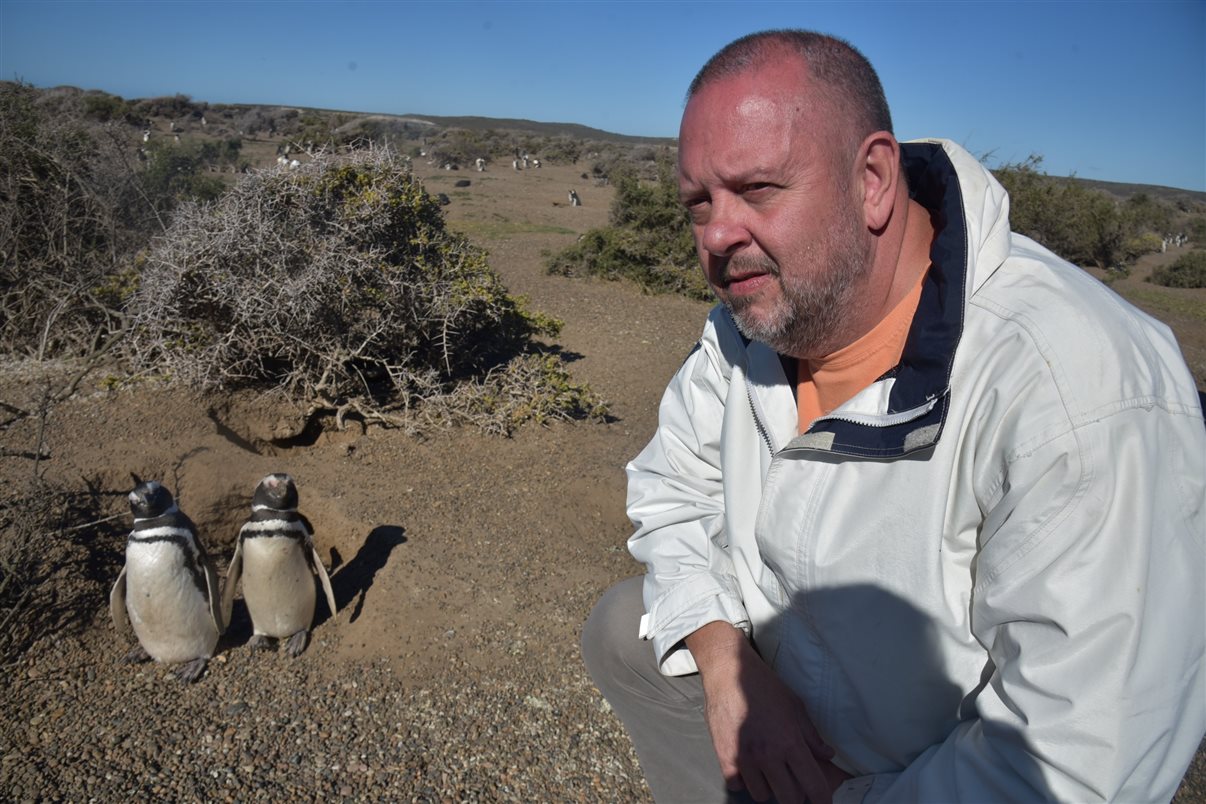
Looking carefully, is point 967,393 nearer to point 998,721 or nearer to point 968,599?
point 968,599

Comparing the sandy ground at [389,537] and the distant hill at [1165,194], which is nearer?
the sandy ground at [389,537]

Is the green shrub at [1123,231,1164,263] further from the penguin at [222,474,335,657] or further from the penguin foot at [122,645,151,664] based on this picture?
the penguin foot at [122,645,151,664]


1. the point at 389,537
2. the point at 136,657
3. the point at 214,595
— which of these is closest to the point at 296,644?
the point at 214,595


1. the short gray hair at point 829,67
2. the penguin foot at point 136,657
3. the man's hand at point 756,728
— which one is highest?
the short gray hair at point 829,67

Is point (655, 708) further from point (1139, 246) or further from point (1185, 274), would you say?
point (1139, 246)

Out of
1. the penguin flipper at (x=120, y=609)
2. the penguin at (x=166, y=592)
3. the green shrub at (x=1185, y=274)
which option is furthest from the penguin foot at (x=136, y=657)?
the green shrub at (x=1185, y=274)

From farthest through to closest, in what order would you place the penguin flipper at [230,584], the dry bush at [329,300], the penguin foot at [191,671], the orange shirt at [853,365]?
the dry bush at [329,300] → the penguin flipper at [230,584] → the penguin foot at [191,671] → the orange shirt at [853,365]

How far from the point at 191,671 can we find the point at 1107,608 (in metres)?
2.74

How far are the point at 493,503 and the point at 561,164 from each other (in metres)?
30.0

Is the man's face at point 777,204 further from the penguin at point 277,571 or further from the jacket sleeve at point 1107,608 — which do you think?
the penguin at point 277,571

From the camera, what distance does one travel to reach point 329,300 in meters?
4.23

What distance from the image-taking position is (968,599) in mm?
1281

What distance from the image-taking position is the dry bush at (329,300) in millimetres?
4125

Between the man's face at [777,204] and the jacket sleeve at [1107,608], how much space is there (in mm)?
469
